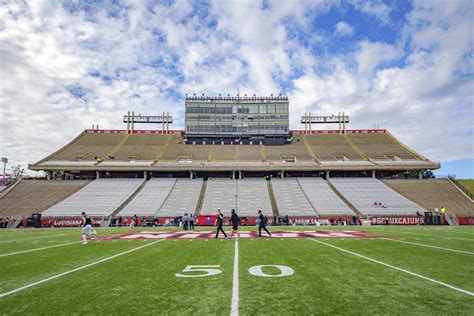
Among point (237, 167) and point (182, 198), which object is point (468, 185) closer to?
point (237, 167)

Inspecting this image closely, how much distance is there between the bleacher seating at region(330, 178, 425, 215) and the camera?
121ft

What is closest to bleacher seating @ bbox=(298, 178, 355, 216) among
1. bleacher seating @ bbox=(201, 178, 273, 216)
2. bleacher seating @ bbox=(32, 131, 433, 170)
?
bleacher seating @ bbox=(201, 178, 273, 216)

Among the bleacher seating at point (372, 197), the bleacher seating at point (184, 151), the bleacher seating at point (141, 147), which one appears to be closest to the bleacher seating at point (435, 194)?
the bleacher seating at point (372, 197)

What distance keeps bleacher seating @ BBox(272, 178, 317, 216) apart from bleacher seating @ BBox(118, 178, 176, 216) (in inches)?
639

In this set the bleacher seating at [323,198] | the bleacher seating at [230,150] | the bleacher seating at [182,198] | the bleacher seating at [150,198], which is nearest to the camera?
the bleacher seating at [323,198]

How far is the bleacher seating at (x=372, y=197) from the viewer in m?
36.8

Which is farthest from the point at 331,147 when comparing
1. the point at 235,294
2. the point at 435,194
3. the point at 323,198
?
the point at 235,294

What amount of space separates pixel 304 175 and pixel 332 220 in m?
16.2

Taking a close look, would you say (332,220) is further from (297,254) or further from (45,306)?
(45,306)

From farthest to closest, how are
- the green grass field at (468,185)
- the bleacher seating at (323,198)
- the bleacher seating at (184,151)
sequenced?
the bleacher seating at (184,151), the green grass field at (468,185), the bleacher seating at (323,198)

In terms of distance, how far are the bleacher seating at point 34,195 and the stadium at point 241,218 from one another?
0.26m

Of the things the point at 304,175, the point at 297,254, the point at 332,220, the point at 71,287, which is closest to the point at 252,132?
the point at 304,175

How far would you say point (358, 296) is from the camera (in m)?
5.56

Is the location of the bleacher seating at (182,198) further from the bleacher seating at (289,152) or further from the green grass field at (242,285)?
A: the green grass field at (242,285)
